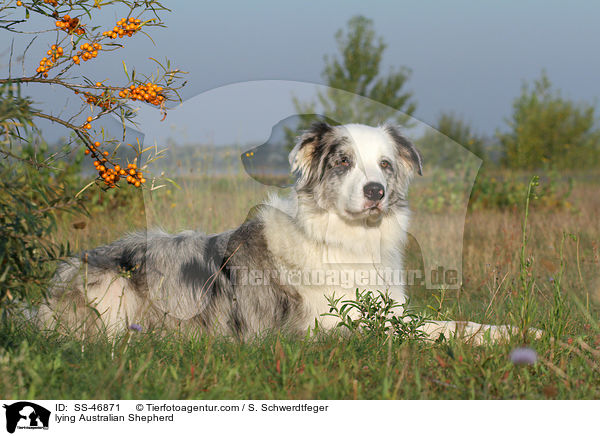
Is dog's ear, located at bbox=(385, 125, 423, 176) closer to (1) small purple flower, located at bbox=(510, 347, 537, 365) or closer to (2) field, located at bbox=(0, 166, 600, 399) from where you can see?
(2) field, located at bbox=(0, 166, 600, 399)

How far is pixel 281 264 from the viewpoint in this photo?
15.9 ft

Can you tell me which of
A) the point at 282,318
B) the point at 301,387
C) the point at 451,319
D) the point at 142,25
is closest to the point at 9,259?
the point at 142,25

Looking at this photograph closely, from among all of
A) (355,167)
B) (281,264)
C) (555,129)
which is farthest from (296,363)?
(555,129)

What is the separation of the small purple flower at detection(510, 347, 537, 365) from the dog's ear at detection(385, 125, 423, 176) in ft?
6.88

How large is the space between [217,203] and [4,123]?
9.71 feet

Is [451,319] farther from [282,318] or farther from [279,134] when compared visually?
[279,134]

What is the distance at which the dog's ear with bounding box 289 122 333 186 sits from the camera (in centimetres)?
487

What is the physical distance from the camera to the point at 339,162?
183 inches

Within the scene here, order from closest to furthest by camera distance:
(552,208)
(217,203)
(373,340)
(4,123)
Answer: (4,123) < (373,340) < (217,203) < (552,208)
